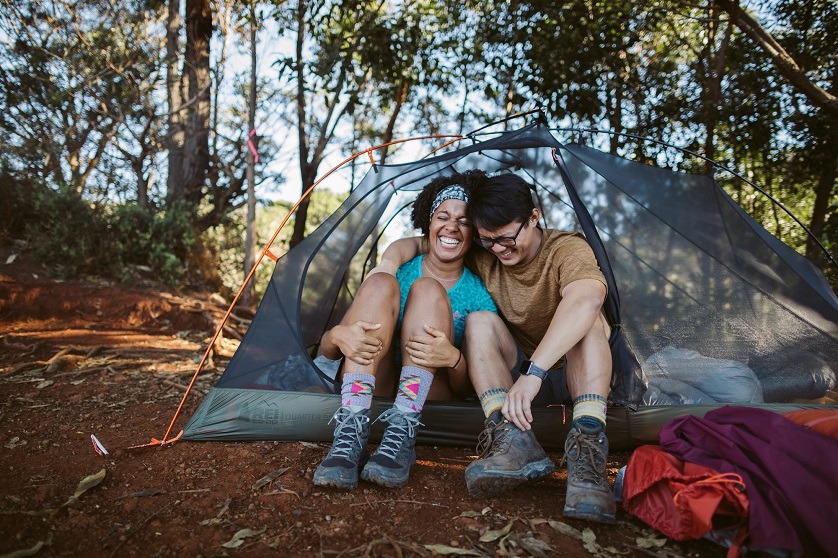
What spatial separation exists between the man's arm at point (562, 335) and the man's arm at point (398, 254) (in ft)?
2.36

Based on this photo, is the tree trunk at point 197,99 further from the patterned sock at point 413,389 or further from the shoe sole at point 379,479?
the shoe sole at point 379,479

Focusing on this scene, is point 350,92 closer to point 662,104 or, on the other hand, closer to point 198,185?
point 198,185

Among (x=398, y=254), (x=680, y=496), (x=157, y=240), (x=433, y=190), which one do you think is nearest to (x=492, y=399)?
(x=680, y=496)

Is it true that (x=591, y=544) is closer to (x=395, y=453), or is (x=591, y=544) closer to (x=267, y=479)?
(x=395, y=453)

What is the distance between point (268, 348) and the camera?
250 centimetres

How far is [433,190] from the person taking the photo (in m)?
2.54

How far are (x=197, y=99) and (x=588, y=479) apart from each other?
6522 mm

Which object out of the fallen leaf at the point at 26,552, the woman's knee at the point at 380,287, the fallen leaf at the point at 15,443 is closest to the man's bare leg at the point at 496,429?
the woman's knee at the point at 380,287

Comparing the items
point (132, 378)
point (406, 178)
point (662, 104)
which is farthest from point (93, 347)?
point (662, 104)

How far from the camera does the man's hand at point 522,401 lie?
1.89 meters

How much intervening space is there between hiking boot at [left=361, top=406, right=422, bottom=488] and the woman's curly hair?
869mm

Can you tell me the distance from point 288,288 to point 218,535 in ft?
3.99

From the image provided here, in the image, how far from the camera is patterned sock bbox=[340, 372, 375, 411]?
2062 mm

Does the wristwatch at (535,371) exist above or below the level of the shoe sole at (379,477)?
above
